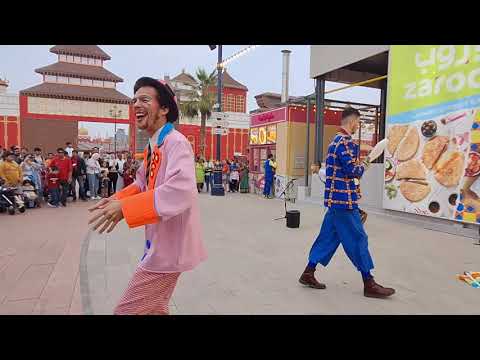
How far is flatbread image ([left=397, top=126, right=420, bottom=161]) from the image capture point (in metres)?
7.61

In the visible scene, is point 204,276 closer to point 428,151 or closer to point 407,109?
point 428,151

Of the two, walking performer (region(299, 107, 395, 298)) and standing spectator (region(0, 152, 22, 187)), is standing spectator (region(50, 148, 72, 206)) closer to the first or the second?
standing spectator (region(0, 152, 22, 187))

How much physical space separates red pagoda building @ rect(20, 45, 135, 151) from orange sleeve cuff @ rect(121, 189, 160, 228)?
26837mm

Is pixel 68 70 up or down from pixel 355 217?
up

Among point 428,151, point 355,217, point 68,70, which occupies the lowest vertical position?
point 355,217

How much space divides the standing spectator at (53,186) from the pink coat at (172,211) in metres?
9.29

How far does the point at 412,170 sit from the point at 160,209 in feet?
24.2

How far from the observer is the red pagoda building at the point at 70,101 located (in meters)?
26.3

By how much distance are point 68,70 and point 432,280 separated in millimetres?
32930

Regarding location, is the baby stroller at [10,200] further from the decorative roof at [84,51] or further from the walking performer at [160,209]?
the decorative roof at [84,51]

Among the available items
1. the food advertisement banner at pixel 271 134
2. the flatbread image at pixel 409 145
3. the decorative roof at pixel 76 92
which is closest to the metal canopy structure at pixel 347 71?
the flatbread image at pixel 409 145

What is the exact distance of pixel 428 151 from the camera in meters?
7.29

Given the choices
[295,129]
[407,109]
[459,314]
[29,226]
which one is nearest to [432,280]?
[459,314]

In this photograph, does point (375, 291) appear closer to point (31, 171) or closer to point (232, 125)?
point (31, 171)
